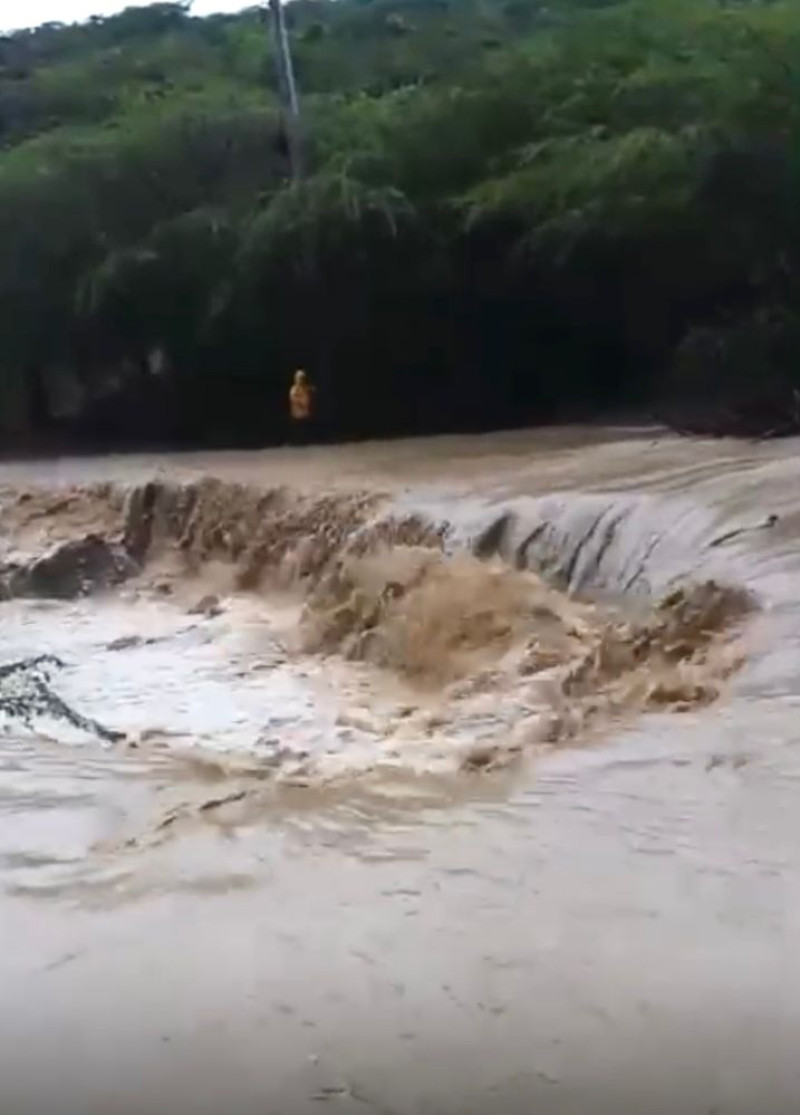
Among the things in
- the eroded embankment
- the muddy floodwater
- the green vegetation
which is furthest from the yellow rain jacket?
the muddy floodwater

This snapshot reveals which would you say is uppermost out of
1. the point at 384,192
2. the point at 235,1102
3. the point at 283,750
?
the point at 384,192

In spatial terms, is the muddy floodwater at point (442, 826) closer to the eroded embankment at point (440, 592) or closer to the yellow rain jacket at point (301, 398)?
the eroded embankment at point (440, 592)

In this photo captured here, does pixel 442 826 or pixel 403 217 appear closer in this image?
pixel 442 826

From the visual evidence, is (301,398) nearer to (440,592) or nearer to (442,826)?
(440,592)

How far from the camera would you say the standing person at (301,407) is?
1059 cm

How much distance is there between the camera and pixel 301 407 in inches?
417

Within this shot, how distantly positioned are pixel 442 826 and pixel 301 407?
754cm

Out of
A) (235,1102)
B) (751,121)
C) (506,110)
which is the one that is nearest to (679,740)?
(235,1102)

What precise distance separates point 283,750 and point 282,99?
811 centimetres

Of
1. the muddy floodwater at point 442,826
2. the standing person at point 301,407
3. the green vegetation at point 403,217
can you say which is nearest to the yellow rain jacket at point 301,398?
the standing person at point 301,407

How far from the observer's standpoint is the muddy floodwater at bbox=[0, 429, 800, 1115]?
2135mm

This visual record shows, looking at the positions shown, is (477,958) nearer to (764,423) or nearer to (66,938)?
(66,938)

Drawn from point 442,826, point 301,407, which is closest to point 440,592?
point 442,826

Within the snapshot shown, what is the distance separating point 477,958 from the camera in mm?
2422
